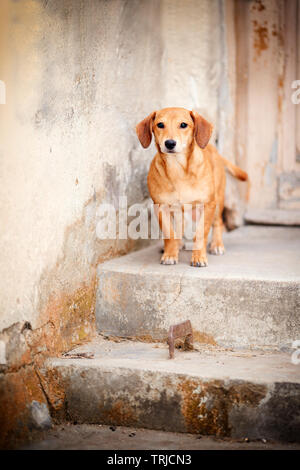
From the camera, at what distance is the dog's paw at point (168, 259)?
10.8ft

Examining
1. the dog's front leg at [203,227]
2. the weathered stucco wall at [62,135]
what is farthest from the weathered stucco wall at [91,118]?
the dog's front leg at [203,227]

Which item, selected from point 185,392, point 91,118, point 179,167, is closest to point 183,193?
point 179,167

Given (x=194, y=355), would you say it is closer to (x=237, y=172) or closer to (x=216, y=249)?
(x=216, y=249)

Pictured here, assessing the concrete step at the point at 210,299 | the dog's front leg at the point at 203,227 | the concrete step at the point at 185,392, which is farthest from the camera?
the dog's front leg at the point at 203,227

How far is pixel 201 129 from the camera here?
323 cm

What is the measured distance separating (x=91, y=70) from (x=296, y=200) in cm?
196

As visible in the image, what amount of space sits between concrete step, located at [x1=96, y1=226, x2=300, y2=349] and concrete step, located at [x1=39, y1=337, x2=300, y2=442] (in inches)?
5.2

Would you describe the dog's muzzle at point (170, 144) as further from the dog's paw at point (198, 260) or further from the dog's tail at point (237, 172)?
the dog's tail at point (237, 172)

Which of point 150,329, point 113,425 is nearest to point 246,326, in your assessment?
point 150,329

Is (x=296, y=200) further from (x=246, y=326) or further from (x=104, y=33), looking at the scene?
(x=104, y=33)

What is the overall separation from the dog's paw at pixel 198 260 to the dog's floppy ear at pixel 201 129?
62 centimetres

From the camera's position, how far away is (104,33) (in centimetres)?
316

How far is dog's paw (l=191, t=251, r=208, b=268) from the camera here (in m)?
3.22
